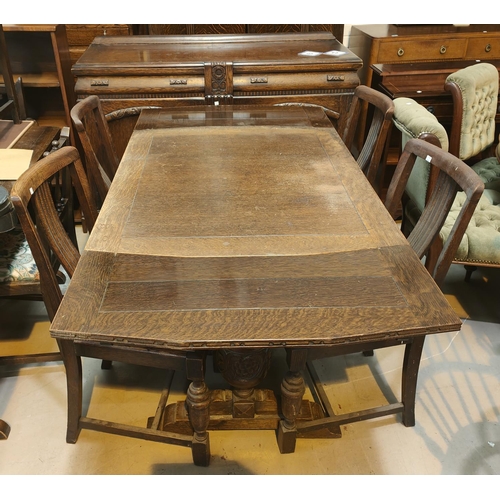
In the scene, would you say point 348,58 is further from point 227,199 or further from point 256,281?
point 256,281

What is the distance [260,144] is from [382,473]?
1305mm

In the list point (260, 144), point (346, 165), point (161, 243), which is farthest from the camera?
point (260, 144)

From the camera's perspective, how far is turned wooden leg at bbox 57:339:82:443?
1.54 m

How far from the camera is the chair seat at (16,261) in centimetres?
177

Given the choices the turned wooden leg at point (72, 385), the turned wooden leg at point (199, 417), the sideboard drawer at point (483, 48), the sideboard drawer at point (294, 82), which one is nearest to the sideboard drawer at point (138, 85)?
the sideboard drawer at point (294, 82)

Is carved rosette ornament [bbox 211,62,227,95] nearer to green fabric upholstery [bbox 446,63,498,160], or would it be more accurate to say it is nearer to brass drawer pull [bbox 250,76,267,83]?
brass drawer pull [bbox 250,76,267,83]

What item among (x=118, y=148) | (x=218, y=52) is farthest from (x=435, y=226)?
(x=118, y=148)

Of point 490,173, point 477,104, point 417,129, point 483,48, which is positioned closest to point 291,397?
point 417,129

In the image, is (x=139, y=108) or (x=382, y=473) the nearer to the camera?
(x=382, y=473)

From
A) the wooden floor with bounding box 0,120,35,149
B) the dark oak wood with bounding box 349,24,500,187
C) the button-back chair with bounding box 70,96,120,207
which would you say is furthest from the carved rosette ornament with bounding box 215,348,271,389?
the dark oak wood with bounding box 349,24,500,187

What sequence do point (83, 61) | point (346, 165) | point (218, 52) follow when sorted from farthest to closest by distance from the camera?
1. point (218, 52)
2. point (83, 61)
3. point (346, 165)

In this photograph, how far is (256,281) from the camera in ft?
3.99

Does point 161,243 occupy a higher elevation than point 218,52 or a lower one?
lower

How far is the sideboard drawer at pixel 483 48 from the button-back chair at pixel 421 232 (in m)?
1.86
